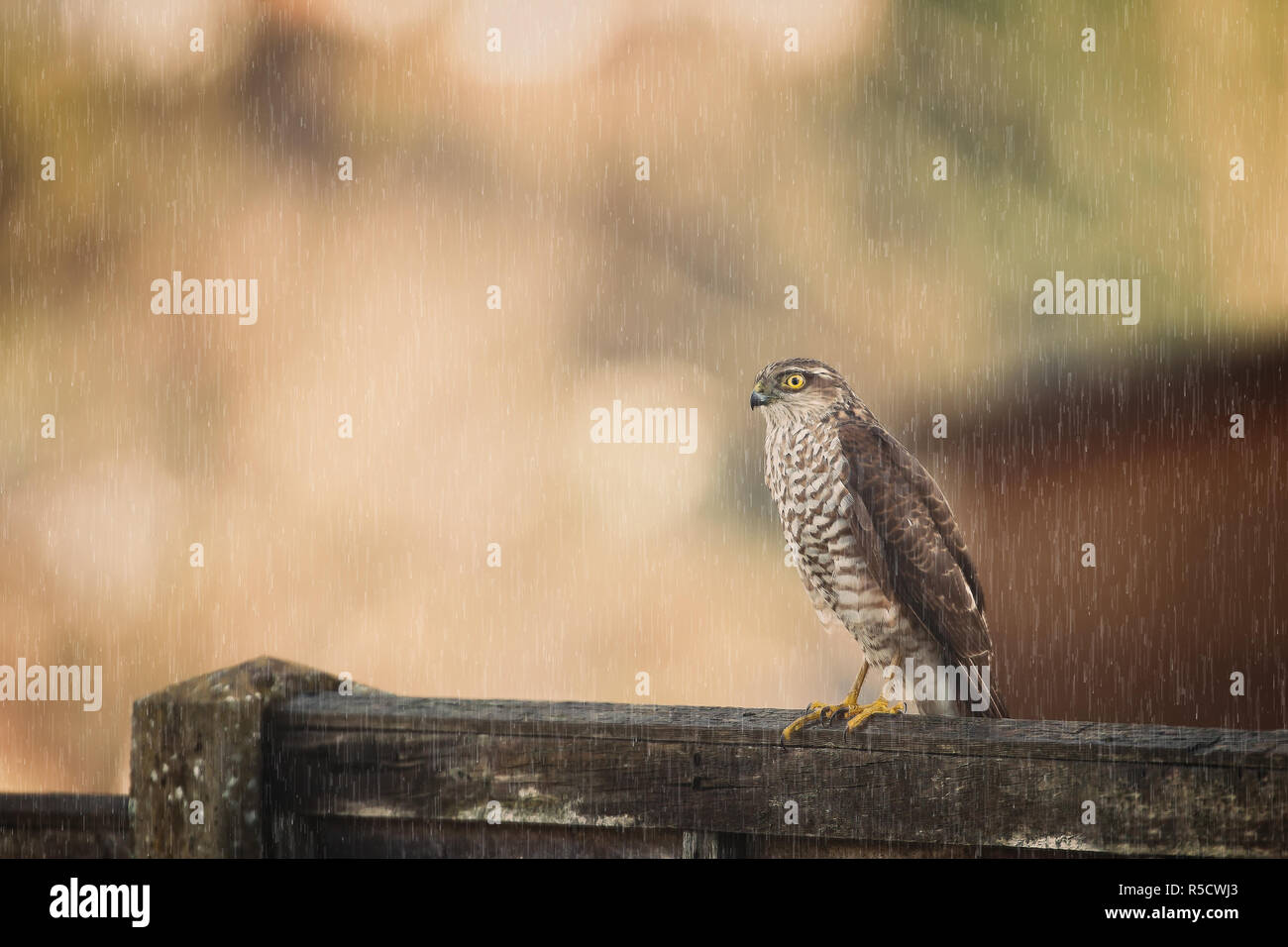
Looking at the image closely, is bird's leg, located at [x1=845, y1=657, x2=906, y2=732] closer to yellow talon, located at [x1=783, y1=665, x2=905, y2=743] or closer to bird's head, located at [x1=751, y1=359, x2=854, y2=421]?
yellow talon, located at [x1=783, y1=665, x2=905, y2=743]

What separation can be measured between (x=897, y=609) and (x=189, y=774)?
2154 millimetres

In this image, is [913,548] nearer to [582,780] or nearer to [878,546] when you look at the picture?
[878,546]

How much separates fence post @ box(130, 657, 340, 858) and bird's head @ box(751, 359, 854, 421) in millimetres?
2031

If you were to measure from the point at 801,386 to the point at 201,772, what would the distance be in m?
2.20

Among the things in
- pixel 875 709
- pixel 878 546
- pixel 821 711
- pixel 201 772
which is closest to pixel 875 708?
pixel 875 709

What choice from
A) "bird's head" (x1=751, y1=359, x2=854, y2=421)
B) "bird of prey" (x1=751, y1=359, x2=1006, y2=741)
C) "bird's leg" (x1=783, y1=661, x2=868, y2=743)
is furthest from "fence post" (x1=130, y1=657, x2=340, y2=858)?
"bird's head" (x1=751, y1=359, x2=854, y2=421)

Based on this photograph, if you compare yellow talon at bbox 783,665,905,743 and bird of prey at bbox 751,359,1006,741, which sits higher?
bird of prey at bbox 751,359,1006,741

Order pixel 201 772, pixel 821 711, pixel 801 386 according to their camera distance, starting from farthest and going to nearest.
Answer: pixel 801 386
pixel 821 711
pixel 201 772

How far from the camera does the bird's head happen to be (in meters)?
3.55

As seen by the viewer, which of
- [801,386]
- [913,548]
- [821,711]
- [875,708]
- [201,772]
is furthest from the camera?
[801,386]

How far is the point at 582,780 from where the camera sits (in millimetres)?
1908

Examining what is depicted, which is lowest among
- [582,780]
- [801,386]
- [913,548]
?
[582,780]

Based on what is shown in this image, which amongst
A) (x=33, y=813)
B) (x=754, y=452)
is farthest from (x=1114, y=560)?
(x=33, y=813)

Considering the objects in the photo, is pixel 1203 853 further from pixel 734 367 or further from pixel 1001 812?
pixel 734 367
